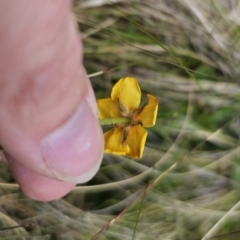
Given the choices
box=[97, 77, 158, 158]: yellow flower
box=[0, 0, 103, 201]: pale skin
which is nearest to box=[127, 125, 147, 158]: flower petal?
box=[97, 77, 158, 158]: yellow flower

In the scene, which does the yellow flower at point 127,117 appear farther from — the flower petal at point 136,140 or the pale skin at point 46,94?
the pale skin at point 46,94

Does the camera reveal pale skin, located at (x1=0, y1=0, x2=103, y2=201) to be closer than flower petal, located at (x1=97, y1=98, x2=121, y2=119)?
Yes

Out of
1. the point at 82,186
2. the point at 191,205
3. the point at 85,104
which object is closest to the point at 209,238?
the point at 191,205

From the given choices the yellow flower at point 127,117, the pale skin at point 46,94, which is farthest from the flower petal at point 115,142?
the pale skin at point 46,94

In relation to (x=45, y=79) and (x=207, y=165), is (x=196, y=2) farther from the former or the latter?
(x=45, y=79)

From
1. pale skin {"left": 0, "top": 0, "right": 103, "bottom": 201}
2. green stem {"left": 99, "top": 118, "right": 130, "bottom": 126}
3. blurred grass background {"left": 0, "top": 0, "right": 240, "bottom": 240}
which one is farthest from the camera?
blurred grass background {"left": 0, "top": 0, "right": 240, "bottom": 240}

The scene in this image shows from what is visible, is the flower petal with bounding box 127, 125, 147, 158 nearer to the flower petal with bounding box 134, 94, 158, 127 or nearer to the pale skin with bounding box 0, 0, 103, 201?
the flower petal with bounding box 134, 94, 158, 127
